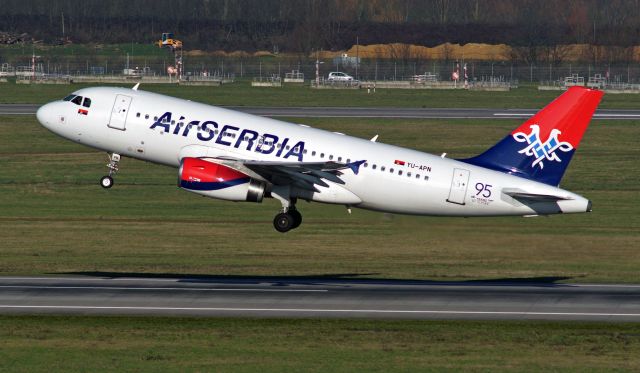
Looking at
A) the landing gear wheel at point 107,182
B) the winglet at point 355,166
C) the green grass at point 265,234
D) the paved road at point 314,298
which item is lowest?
the green grass at point 265,234

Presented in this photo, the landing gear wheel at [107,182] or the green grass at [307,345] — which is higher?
the landing gear wheel at [107,182]

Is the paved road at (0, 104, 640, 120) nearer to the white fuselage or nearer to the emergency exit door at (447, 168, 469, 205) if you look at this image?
the white fuselage

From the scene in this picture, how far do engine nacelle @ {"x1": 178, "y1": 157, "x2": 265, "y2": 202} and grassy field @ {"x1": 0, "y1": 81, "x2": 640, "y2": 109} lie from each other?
80872 mm

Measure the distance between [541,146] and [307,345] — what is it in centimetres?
1891

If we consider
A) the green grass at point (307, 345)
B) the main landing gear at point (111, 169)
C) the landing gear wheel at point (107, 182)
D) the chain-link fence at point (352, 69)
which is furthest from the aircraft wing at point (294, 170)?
the chain-link fence at point (352, 69)

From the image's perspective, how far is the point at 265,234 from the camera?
76750mm

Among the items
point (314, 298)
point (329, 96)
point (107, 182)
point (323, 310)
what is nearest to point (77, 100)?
point (107, 182)

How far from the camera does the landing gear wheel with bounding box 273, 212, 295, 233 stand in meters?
59.9

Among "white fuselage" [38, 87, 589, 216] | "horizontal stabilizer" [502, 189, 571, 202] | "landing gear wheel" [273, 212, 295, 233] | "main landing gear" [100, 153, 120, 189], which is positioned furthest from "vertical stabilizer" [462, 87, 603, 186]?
"main landing gear" [100, 153, 120, 189]

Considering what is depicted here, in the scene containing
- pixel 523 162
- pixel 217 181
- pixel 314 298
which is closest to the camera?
pixel 314 298

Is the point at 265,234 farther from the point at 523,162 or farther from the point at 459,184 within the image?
the point at 523,162

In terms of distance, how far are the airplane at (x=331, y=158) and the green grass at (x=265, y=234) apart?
2.68 meters

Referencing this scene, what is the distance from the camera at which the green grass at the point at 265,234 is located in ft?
214

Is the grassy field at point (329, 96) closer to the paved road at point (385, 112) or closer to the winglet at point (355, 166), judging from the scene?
the paved road at point (385, 112)
